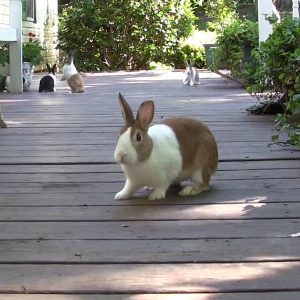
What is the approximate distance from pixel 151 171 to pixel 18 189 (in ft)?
2.22

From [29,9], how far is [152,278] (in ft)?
40.9

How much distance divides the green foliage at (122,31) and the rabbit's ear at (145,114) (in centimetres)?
1194

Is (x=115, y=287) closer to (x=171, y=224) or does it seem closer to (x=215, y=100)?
(x=171, y=224)

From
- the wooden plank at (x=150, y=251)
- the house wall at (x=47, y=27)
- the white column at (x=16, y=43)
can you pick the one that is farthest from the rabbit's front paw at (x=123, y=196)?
the house wall at (x=47, y=27)

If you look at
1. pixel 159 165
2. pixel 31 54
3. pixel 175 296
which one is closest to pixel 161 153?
pixel 159 165

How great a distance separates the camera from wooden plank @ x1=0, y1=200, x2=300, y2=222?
7.91 ft

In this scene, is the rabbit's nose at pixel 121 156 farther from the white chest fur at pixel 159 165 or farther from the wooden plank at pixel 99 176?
the wooden plank at pixel 99 176

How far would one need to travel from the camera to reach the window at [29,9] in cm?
1321

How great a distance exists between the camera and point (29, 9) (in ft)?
44.4

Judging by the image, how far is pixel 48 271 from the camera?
1855 millimetres

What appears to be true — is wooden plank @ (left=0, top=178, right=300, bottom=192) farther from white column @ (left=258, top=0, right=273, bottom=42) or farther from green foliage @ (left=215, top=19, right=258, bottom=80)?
green foliage @ (left=215, top=19, right=258, bottom=80)

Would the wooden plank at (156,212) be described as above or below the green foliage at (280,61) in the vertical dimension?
below

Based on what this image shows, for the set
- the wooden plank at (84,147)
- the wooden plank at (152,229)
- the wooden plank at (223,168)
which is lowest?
the wooden plank at (152,229)

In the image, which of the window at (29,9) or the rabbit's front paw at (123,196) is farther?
the window at (29,9)
